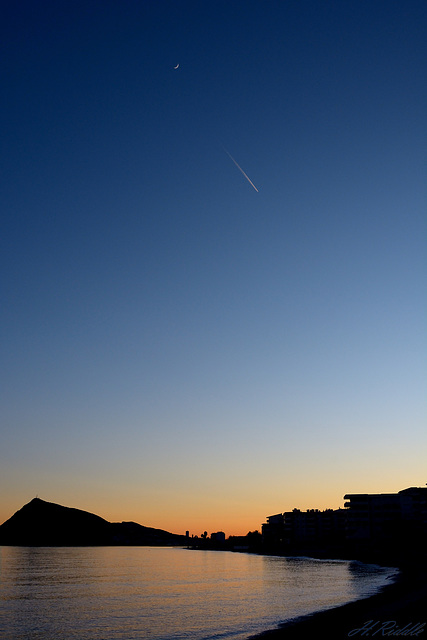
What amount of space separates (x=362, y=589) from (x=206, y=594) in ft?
63.6

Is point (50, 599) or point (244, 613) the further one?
point (50, 599)

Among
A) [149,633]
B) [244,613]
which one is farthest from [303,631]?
[244,613]

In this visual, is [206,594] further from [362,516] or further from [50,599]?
[362,516]

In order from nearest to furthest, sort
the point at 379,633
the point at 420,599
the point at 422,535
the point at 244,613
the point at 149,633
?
the point at 379,633, the point at 149,633, the point at 420,599, the point at 244,613, the point at 422,535

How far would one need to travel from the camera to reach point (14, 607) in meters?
57.8
